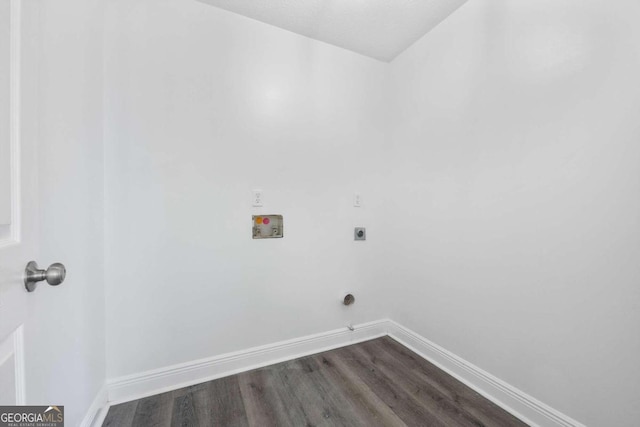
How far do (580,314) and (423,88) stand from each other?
1665 millimetres

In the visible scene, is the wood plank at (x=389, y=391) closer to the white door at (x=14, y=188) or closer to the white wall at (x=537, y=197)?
the white wall at (x=537, y=197)

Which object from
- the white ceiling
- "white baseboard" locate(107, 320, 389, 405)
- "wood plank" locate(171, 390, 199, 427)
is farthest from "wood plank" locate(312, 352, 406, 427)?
the white ceiling

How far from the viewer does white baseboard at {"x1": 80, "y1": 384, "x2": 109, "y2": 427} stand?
118cm

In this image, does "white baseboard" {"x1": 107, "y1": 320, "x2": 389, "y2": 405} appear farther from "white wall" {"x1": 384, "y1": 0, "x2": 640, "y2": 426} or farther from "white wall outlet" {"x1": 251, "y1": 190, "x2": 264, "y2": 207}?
"white wall outlet" {"x1": 251, "y1": 190, "x2": 264, "y2": 207}

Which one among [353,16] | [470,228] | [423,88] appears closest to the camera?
[470,228]

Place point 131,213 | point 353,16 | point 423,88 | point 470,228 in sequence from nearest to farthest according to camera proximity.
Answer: point 131,213 → point 470,228 → point 353,16 → point 423,88

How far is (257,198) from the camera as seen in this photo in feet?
5.65

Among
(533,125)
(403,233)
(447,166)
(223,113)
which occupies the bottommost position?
(403,233)

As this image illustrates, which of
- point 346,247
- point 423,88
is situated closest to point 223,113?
point 346,247

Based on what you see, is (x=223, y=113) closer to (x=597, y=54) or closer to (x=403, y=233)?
(x=403, y=233)

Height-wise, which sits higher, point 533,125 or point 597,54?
point 597,54

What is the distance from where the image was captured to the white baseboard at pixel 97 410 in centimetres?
118

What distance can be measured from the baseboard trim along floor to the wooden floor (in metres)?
0.05

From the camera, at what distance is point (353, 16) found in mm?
1690
